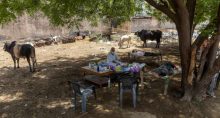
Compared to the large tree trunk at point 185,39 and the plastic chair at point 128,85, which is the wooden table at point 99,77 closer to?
the plastic chair at point 128,85

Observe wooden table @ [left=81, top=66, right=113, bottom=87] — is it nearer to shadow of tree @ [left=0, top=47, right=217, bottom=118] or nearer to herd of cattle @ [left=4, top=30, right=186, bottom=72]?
shadow of tree @ [left=0, top=47, right=217, bottom=118]

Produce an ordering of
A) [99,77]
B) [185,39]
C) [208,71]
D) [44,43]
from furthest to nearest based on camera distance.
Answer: [44,43]
[99,77]
[208,71]
[185,39]

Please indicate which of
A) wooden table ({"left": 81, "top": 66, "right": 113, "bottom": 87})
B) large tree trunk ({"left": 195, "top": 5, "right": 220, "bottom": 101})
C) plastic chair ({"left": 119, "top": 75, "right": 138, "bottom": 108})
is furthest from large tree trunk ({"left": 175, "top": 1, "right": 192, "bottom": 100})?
wooden table ({"left": 81, "top": 66, "right": 113, "bottom": 87})

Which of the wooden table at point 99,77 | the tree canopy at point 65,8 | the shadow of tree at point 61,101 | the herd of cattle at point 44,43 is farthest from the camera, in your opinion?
the herd of cattle at point 44,43

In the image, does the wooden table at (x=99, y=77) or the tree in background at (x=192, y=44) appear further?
the wooden table at (x=99, y=77)

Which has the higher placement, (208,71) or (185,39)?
(185,39)

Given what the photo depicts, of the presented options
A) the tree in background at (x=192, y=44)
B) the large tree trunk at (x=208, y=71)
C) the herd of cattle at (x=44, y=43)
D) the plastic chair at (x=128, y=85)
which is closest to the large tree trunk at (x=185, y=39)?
the tree in background at (x=192, y=44)

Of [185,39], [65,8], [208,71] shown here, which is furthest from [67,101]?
[208,71]

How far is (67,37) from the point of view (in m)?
25.8

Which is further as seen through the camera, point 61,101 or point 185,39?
point 61,101

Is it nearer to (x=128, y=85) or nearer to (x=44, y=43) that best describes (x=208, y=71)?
(x=128, y=85)

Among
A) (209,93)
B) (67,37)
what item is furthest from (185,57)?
(67,37)

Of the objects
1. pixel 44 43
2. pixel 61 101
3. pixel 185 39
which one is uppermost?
pixel 185 39

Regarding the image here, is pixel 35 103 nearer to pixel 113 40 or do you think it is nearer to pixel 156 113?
pixel 156 113
